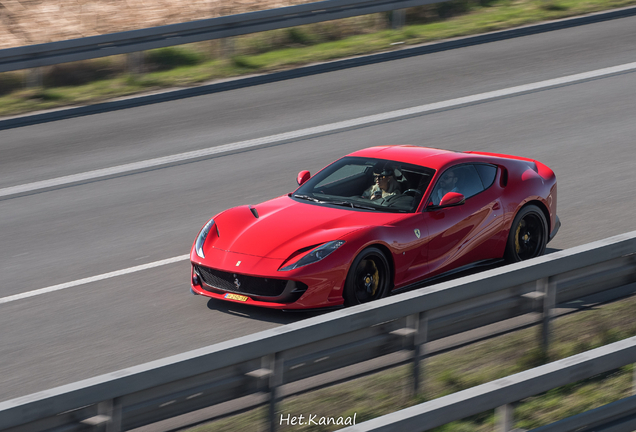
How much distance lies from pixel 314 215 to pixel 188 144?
5.93 m

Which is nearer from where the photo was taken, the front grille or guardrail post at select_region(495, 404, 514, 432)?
guardrail post at select_region(495, 404, 514, 432)

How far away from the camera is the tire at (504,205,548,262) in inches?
351

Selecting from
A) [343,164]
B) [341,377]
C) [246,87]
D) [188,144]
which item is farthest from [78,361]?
[246,87]

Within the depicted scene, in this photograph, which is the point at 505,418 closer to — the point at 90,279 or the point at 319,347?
the point at 319,347

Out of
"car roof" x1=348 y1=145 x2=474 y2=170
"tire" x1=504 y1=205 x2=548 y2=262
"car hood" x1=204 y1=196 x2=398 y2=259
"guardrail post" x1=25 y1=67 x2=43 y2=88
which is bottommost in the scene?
"tire" x1=504 y1=205 x2=548 y2=262

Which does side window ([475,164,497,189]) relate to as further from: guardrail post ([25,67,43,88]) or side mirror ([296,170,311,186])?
guardrail post ([25,67,43,88])

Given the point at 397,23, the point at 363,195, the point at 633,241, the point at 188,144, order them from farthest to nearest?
the point at 397,23, the point at 188,144, the point at 363,195, the point at 633,241

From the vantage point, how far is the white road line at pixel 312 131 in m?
12.3

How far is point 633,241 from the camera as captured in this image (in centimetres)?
672

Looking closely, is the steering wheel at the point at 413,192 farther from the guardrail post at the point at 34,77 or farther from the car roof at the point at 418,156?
the guardrail post at the point at 34,77

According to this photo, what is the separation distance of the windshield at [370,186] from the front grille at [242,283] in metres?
1.30

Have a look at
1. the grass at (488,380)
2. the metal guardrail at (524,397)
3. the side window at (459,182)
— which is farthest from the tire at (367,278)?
the metal guardrail at (524,397)

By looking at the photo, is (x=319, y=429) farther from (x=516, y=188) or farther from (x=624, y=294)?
(x=516, y=188)

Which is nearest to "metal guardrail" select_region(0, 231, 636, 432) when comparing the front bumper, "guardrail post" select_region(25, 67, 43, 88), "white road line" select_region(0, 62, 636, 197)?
the front bumper
